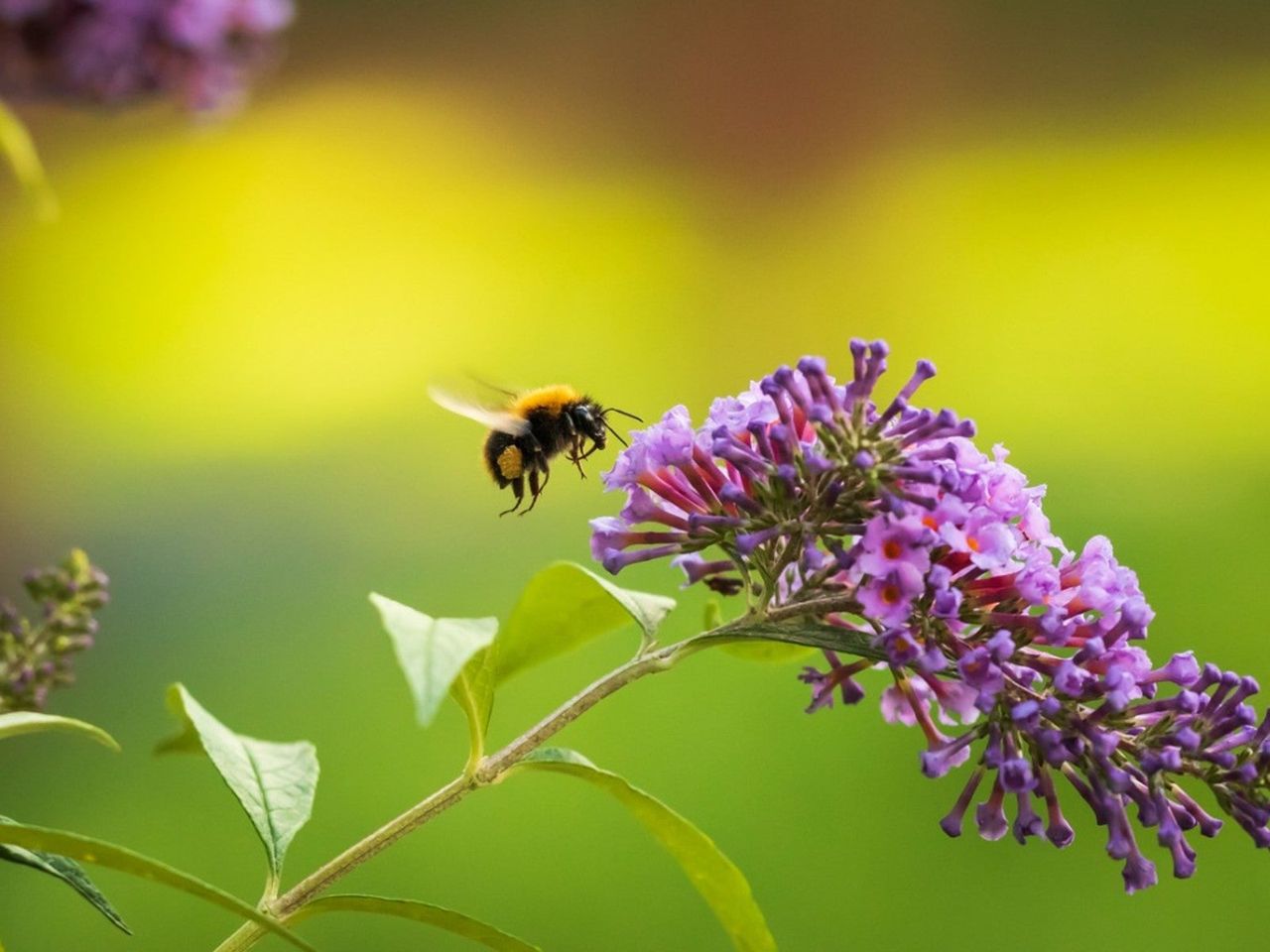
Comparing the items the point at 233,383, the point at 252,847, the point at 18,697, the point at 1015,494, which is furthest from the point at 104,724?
the point at 1015,494

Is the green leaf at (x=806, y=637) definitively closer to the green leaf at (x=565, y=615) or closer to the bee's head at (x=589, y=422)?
the green leaf at (x=565, y=615)

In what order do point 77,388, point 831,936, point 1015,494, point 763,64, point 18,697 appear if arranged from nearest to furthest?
point 1015,494 < point 18,697 < point 831,936 < point 77,388 < point 763,64

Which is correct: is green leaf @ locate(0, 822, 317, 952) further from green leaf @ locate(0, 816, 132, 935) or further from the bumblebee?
the bumblebee

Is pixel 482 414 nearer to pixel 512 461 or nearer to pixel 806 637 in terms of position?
pixel 512 461

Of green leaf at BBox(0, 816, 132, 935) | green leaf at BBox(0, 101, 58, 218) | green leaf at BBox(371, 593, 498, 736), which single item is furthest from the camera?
green leaf at BBox(0, 101, 58, 218)

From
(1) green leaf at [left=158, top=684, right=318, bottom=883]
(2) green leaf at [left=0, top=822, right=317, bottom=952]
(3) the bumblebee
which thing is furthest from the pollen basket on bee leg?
(2) green leaf at [left=0, top=822, right=317, bottom=952]

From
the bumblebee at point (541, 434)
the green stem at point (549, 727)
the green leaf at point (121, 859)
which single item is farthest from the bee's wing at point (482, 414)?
the green leaf at point (121, 859)

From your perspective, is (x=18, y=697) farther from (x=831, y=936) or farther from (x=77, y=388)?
(x=77, y=388)
